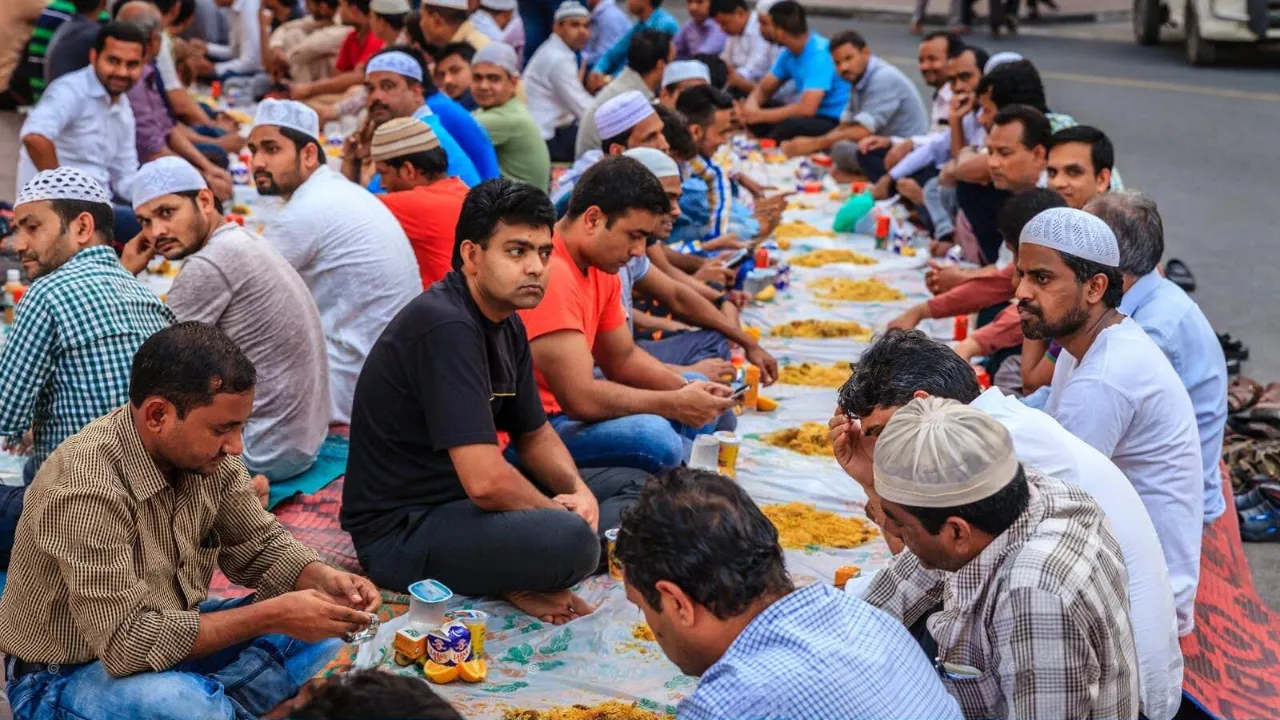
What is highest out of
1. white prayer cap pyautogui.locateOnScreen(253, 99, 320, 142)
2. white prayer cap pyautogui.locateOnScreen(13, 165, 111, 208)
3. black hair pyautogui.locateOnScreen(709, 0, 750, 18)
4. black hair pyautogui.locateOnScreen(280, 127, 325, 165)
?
white prayer cap pyautogui.locateOnScreen(13, 165, 111, 208)

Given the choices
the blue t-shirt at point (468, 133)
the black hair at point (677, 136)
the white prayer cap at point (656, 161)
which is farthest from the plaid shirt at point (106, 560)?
the blue t-shirt at point (468, 133)

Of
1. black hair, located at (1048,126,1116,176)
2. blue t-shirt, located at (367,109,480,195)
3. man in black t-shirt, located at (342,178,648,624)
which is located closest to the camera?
man in black t-shirt, located at (342,178,648,624)

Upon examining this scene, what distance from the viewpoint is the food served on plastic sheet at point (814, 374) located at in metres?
6.51

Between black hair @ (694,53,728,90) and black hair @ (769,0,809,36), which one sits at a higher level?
black hair @ (769,0,809,36)

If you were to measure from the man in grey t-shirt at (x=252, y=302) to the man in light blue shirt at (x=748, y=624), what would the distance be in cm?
270

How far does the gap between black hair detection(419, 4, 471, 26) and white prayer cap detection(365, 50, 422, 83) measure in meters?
2.58

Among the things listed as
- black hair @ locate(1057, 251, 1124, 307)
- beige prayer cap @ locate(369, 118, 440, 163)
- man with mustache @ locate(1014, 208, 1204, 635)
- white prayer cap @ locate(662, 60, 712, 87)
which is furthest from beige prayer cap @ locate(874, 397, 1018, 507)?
white prayer cap @ locate(662, 60, 712, 87)

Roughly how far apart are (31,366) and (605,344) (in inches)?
81.0

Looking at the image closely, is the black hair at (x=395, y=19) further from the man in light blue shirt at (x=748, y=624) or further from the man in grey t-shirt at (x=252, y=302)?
the man in light blue shirt at (x=748, y=624)

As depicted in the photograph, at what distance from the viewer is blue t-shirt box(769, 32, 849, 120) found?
11688 millimetres

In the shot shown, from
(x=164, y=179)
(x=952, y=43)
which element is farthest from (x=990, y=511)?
(x=952, y=43)

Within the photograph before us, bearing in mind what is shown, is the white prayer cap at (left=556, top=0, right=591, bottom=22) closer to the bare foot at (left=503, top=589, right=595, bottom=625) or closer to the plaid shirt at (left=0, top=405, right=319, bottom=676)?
the bare foot at (left=503, top=589, right=595, bottom=625)

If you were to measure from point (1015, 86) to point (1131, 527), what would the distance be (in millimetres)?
4955

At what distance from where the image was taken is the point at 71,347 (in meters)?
4.11
